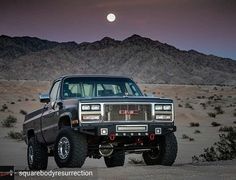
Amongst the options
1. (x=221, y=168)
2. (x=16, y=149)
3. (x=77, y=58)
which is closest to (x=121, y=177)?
(x=221, y=168)

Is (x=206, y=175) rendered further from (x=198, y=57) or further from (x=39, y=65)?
(x=198, y=57)

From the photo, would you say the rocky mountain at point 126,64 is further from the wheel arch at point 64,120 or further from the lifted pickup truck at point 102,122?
the wheel arch at point 64,120

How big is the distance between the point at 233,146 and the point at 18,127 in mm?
17186

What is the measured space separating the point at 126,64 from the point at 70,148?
163 meters

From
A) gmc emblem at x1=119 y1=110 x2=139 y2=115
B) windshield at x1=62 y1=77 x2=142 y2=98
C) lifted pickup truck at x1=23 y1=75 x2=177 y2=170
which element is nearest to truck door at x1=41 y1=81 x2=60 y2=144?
lifted pickup truck at x1=23 y1=75 x2=177 y2=170

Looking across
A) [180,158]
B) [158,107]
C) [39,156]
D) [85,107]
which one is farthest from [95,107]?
[180,158]

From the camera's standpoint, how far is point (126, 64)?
173875mm

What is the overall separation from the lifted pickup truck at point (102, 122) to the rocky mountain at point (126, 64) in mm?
148533

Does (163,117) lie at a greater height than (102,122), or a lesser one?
greater

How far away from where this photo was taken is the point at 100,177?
9922mm

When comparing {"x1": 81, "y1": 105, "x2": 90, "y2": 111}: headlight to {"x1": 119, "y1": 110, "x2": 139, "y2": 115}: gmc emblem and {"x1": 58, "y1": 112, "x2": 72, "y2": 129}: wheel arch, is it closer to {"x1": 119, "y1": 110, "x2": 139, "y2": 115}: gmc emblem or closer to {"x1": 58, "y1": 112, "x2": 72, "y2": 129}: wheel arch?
{"x1": 58, "y1": 112, "x2": 72, "y2": 129}: wheel arch

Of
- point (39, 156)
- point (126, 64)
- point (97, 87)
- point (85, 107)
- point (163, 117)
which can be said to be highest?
point (126, 64)

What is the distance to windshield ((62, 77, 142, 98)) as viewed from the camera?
1299 centimetres

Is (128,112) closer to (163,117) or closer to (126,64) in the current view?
(163,117)
